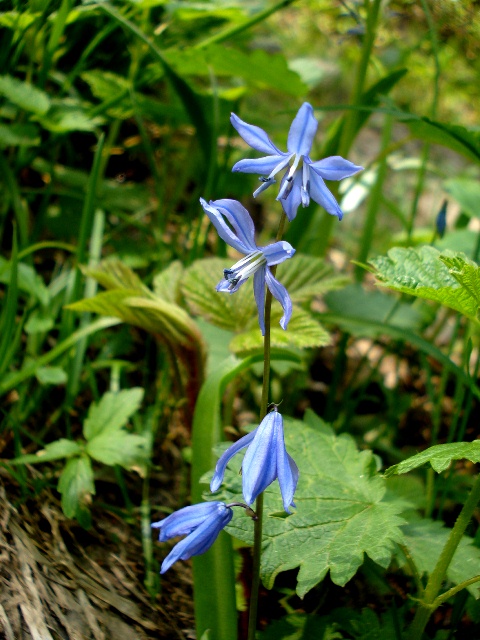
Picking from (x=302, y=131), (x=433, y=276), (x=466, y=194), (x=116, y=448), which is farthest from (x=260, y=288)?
(x=466, y=194)

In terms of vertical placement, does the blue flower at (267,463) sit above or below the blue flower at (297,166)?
below

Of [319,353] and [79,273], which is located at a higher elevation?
[79,273]

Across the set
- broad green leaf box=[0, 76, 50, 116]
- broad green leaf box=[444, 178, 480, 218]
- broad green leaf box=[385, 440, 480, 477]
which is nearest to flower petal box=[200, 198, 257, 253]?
broad green leaf box=[385, 440, 480, 477]

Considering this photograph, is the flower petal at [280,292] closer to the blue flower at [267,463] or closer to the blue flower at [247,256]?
the blue flower at [247,256]

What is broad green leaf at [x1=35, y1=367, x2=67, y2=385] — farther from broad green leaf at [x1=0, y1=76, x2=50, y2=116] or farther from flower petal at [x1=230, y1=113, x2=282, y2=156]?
flower petal at [x1=230, y1=113, x2=282, y2=156]

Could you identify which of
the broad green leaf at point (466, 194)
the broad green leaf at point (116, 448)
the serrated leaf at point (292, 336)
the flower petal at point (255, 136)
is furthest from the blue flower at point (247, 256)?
the broad green leaf at point (466, 194)

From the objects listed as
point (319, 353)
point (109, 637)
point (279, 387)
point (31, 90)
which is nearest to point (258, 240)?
point (319, 353)

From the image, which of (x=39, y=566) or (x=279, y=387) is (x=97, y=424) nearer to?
(x=39, y=566)
